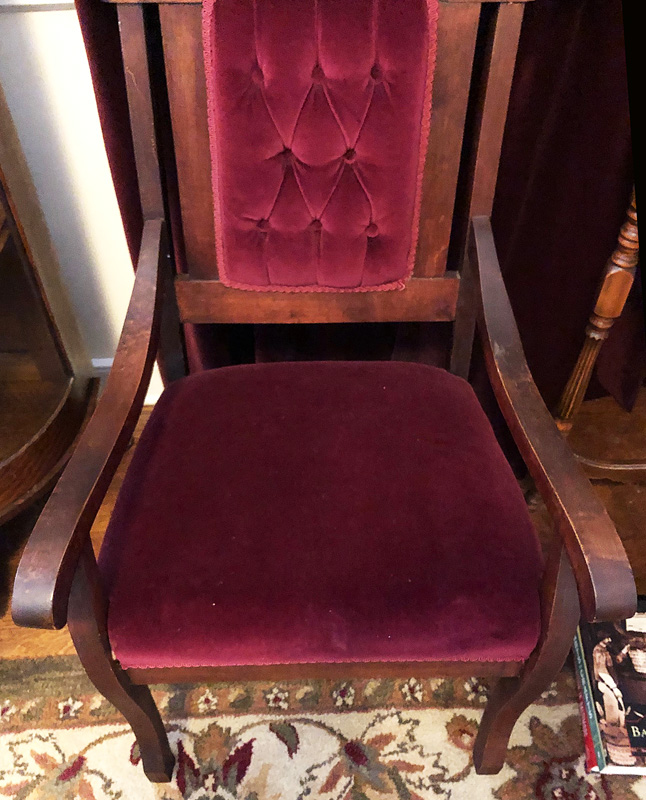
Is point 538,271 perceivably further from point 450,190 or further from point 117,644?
point 117,644

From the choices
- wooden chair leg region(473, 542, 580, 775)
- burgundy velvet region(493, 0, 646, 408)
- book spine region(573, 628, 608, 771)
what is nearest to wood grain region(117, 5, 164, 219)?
burgundy velvet region(493, 0, 646, 408)

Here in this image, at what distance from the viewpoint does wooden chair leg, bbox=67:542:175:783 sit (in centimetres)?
68

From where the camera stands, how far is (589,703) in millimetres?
1084

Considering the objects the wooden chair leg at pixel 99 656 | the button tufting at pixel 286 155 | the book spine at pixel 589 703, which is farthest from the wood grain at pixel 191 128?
the book spine at pixel 589 703

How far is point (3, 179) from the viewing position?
107 centimetres

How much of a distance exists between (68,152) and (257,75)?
1.78 ft

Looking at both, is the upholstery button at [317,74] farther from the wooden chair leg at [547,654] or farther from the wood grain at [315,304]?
the wooden chair leg at [547,654]

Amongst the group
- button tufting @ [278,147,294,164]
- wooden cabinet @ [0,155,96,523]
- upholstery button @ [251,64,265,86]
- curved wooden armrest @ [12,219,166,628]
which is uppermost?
upholstery button @ [251,64,265,86]

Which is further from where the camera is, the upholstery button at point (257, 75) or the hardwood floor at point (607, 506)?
the hardwood floor at point (607, 506)

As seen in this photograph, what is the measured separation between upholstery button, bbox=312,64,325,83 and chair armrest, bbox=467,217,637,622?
1.02 ft

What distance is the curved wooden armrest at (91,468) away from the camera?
1.97 feet

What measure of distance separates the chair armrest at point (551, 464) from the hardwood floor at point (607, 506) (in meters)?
0.71

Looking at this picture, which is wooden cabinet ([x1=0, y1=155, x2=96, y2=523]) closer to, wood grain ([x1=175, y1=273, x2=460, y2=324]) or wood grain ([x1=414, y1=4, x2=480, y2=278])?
wood grain ([x1=175, y1=273, x2=460, y2=324])

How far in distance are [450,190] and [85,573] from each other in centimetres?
75
